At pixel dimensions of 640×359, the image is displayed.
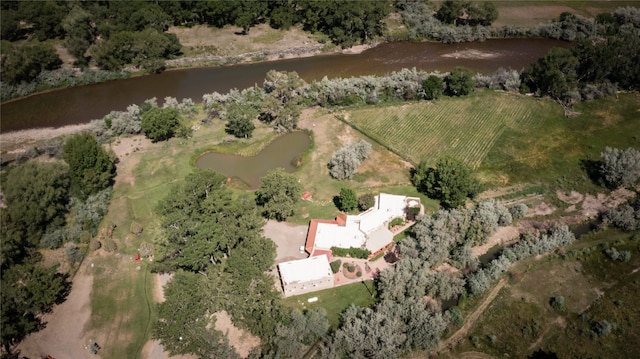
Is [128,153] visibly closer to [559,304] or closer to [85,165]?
[85,165]

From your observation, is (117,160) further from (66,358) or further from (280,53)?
(280,53)

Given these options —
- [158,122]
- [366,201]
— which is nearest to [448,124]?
[366,201]

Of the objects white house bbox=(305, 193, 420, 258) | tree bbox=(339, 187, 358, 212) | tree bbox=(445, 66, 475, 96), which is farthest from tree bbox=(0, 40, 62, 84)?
tree bbox=(445, 66, 475, 96)

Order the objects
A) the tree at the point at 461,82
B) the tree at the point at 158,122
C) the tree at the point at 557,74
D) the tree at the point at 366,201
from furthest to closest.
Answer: the tree at the point at 461,82 → the tree at the point at 557,74 → the tree at the point at 158,122 → the tree at the point at 366,201

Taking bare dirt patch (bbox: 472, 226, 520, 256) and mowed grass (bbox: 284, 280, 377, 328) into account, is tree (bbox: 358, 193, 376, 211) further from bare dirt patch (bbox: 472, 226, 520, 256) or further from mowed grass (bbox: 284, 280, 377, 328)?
bare dirt patch (bbox: 472, 226, 520, 256)

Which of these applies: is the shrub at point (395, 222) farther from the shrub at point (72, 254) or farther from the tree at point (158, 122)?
the tree at point (158, 122)

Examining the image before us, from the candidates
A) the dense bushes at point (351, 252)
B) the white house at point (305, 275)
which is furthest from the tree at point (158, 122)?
the dense bushes at point (351, 252)

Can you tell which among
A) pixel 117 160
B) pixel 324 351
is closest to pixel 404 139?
pixel 324 351
